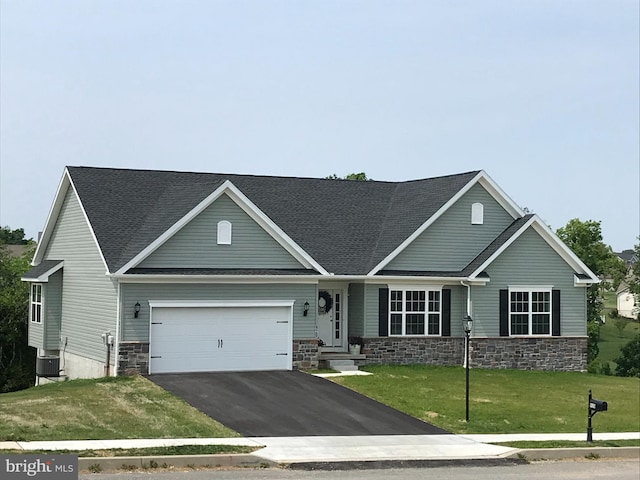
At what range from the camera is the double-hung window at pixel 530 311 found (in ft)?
110

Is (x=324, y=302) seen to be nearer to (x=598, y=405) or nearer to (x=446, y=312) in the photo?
(x=446, y=312)

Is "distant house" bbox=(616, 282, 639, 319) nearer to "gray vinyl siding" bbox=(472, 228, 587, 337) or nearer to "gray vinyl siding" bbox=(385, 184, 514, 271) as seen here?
"gray vinyl siding" bbox=(472, 228, 587, 337)

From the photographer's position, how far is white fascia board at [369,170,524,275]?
106 ft

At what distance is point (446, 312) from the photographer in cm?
3294

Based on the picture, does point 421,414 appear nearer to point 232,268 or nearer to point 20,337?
A: point 232,268

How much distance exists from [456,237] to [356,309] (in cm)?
449

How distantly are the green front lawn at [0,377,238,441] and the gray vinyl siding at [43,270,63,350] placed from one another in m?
7.57

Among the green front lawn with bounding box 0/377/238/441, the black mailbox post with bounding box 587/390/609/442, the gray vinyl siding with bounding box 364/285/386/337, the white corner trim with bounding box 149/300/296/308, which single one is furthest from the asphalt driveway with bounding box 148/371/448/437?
the gray vinyl siding with bounding box 364/285/386/337

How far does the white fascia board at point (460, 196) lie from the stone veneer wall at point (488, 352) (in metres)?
2.63

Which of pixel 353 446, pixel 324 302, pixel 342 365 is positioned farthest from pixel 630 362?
pixel 353 446

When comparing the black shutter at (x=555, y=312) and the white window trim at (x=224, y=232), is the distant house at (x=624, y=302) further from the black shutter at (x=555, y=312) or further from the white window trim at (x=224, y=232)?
the white window trim at (x=224, y=232)

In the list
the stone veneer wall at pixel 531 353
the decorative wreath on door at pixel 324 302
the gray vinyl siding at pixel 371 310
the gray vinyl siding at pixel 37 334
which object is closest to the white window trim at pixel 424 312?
the gray vinyl siding at pixel 371 310

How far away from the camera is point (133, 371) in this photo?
89.7 feet

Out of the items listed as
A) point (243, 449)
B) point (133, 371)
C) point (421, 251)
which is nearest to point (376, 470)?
point (243, 449)
